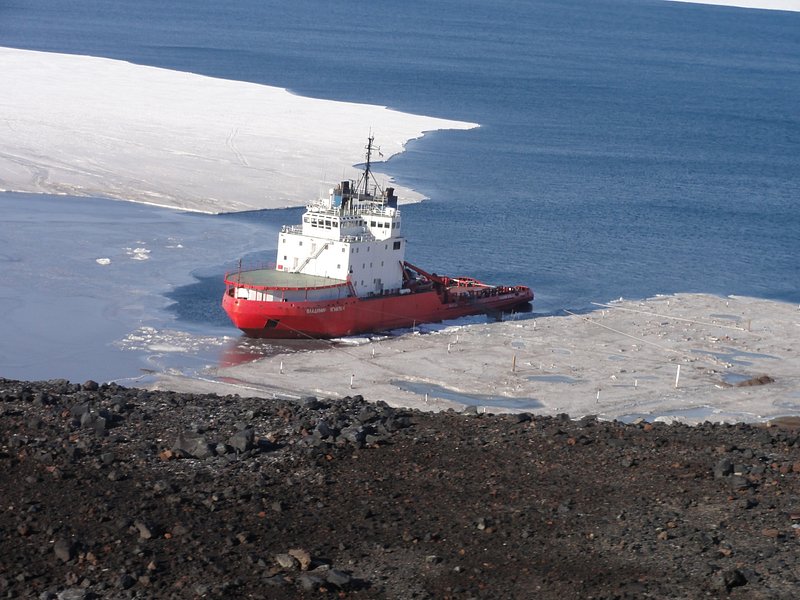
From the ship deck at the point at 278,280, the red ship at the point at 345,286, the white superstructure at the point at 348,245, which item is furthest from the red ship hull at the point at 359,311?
the white superstructure at the point at 348,245

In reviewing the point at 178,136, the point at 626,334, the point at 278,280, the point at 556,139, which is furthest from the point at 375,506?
the point at 556,139

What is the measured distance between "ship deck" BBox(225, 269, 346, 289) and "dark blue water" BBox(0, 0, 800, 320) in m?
1.49

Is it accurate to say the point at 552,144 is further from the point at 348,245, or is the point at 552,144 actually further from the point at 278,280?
the point at 278,280

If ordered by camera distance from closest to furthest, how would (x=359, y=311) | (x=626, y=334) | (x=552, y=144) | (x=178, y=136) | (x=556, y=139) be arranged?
(x=626, y=334)
(x=359, y=311)
(x=178, y=136)
(x=552, y=144)
(x=556, y=139)

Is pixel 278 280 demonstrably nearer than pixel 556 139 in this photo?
Yes

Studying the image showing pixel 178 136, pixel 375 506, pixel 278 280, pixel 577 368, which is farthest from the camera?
pixel 178 136

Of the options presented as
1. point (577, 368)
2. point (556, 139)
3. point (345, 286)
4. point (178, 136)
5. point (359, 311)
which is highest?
point (556, 139)

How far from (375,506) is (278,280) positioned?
2244cm

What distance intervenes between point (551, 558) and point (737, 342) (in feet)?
77.6

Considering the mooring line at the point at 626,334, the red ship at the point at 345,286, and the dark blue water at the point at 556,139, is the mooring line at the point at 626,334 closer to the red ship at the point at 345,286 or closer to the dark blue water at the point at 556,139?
the dark blue water at the point at 556,139

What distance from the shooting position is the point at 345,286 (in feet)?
125

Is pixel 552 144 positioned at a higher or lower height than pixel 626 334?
higher

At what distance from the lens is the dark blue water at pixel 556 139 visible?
49.9m

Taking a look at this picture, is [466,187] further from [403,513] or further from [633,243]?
[403,513]
